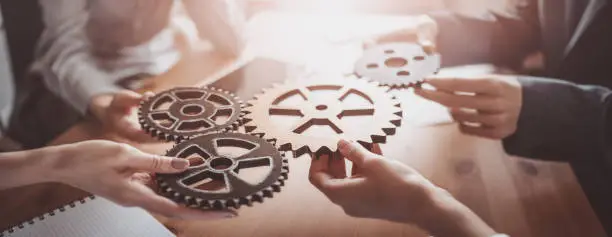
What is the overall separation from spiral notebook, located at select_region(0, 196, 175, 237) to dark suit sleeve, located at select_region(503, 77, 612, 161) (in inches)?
22.6

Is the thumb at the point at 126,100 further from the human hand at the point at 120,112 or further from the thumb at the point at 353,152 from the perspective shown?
the thumb at the point at 353,152

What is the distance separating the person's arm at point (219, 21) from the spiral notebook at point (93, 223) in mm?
582

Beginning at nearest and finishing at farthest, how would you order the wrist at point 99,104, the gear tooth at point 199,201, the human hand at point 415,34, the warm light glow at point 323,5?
the gear tooth at point 199,201
the wrist at point 99,104
the human hand at point 415,34
the warm light glow at point 323,5

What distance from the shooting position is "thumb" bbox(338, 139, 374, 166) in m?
0.76

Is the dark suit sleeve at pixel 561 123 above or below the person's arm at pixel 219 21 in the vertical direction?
below

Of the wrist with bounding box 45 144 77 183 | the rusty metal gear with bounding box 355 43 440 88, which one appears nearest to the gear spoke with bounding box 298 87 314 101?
the rusty metal gear with bounding box 355 43 440 88

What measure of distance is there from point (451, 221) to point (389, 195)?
82 millimetres

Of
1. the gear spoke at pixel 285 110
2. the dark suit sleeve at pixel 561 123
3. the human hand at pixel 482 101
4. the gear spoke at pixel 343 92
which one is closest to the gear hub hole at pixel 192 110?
the gear spoke at pixel 285 110

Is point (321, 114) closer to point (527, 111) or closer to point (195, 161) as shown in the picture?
point (195, 161)

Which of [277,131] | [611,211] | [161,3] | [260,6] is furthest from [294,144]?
[260,6]

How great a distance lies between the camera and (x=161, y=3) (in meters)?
1.36

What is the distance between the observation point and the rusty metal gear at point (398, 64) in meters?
0.98

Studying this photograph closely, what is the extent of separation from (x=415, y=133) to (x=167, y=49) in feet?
2.13

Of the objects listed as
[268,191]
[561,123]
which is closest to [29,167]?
[268,191]
